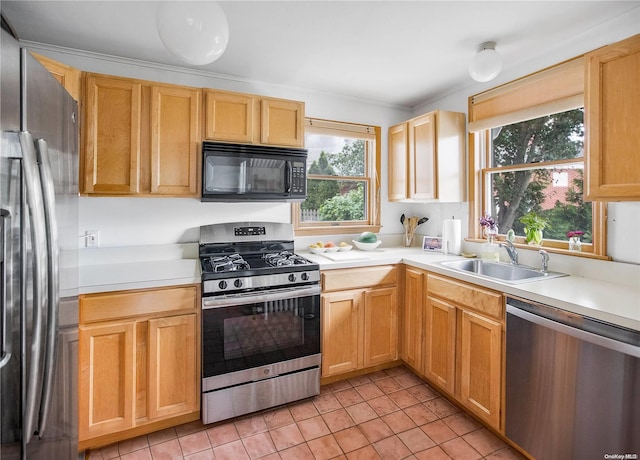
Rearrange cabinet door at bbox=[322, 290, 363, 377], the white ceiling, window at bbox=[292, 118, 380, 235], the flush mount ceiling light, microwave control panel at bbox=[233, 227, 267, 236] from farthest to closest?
window at bbox=[292, 118, 380, 235], microwave control panel at bbox=[233, 227, 267, 236], cabinet door at bbox=[322, 290, 363, 377], the white ceiling, the flush mount ceiling light

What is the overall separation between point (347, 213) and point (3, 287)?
2631 mm

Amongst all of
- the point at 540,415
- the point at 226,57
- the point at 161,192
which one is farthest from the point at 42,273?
the point at 540,415

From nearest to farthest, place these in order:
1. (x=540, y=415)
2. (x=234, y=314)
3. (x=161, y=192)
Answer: (x=540, y=415) < (x=234, y=314) < (x=161, y=192)

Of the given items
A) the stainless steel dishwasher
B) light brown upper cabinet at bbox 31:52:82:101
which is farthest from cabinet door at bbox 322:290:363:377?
light brown upper cabinet at bbox 31:52:82:101

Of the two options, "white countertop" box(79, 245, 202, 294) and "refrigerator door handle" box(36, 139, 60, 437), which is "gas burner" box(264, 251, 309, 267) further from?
"refrigerator door handle" box(36, 139, 60, 437)

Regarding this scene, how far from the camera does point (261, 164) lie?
2.39 m

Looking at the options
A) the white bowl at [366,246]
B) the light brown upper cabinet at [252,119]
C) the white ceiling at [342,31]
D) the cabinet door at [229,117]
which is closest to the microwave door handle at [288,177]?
the light brown upper cabinet at [252,119]

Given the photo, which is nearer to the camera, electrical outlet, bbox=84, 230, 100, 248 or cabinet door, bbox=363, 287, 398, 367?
electrical outlet, bbox=84, 230, 100, 248

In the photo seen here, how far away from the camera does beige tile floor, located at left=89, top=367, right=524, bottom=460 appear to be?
1.80m

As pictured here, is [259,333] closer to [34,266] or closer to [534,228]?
[34,266]

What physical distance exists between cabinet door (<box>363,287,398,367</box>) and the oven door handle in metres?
0.51

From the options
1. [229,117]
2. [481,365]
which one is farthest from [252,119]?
[481,365]

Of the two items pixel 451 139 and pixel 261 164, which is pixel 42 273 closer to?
pixel 261 164

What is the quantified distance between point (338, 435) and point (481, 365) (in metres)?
0.93
